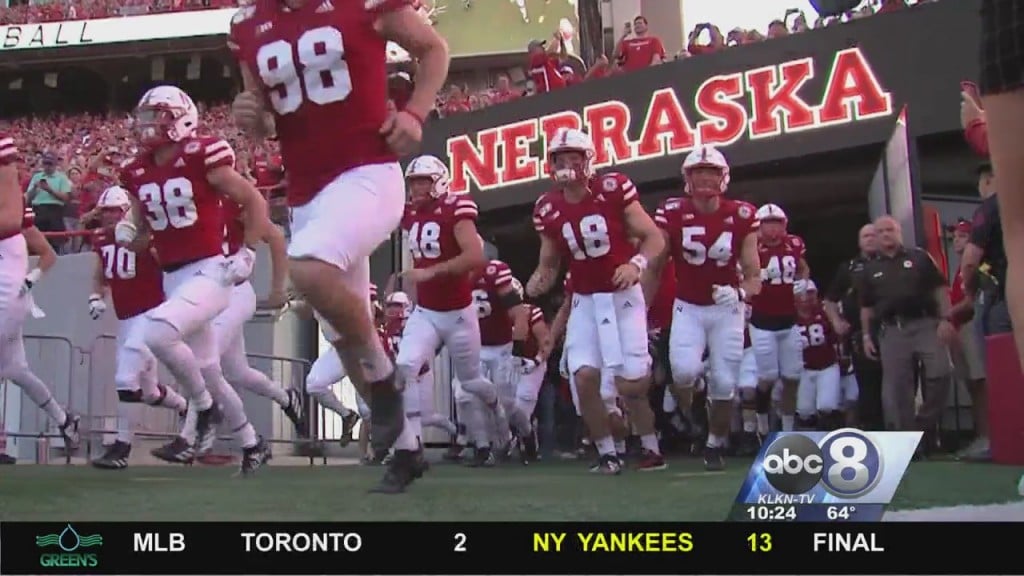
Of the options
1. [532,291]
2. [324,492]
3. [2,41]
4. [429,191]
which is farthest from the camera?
[2,41]

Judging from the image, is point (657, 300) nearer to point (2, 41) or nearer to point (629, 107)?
point (629, 107)

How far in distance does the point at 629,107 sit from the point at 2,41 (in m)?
20.1

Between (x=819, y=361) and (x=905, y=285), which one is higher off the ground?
(x=905, y=285)

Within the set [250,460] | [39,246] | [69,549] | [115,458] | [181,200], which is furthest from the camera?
[39,246]

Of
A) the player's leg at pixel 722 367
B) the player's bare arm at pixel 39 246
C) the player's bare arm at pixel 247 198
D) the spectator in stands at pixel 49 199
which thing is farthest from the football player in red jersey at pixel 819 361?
the spectator in stands at pixel 49 199

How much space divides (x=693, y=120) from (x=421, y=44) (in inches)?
325

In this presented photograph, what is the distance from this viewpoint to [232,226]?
23.4ft

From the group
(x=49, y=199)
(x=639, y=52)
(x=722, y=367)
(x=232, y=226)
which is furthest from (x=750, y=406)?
(x=49, y=199)

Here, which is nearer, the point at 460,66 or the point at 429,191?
the point at 429,191

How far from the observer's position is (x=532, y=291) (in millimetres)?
6551

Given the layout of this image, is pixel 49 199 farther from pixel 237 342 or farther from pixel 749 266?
pixel 749 266

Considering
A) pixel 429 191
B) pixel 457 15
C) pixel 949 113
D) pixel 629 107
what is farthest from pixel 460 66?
pixel 429 191

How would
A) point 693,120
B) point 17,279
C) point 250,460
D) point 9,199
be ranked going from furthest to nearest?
point 693,120
point 250,460
point 17,279
point 9,199

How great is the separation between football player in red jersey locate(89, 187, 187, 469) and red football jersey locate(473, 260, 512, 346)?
2.54 m
